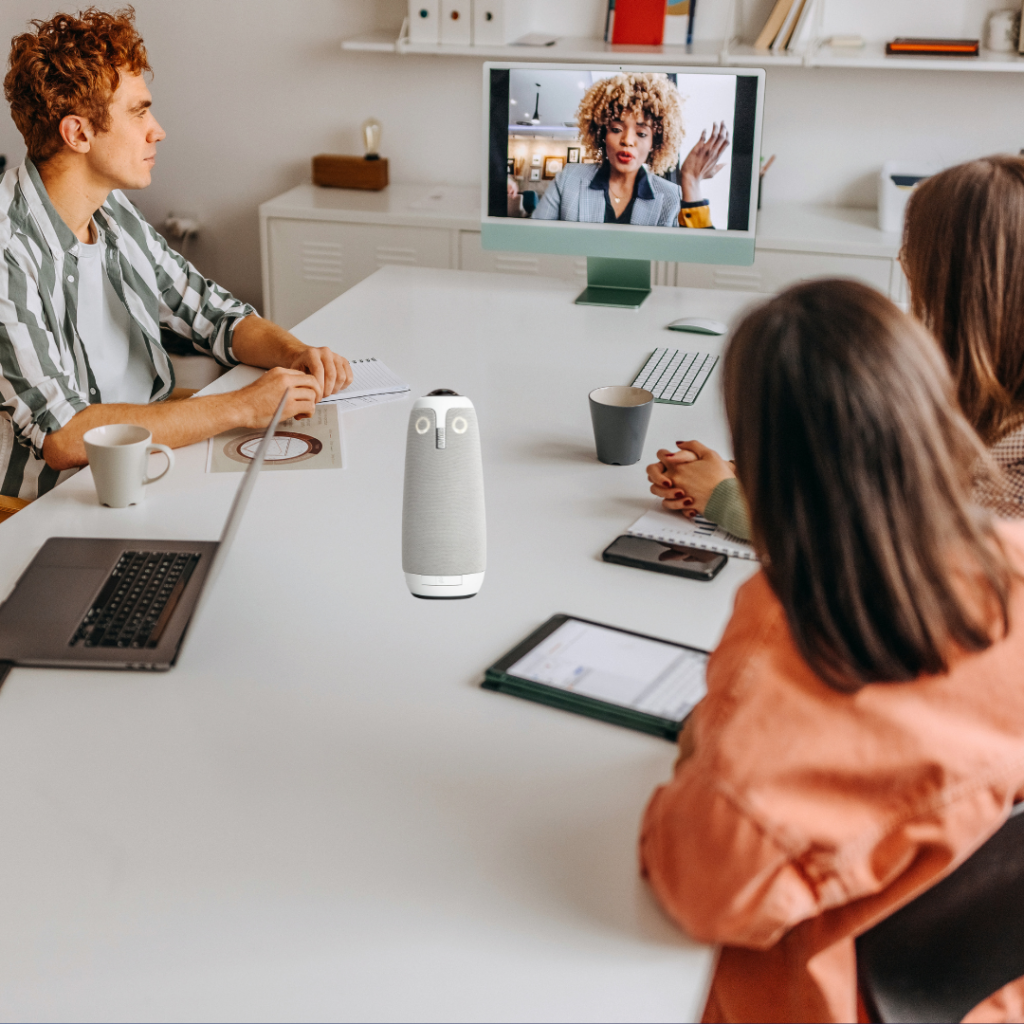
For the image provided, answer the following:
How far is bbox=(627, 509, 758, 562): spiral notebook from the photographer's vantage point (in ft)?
4.28

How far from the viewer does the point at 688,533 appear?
1.34 m

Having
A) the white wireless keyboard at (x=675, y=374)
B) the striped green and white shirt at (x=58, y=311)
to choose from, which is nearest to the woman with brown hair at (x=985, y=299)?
the white wireless keyboard at (x=675, y=374)

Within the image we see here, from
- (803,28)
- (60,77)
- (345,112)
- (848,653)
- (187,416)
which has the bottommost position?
(187,416)

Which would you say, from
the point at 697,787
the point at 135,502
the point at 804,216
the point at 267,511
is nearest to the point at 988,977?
the point at 697,787

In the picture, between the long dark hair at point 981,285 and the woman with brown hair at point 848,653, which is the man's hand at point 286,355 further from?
the woman with brown hair at point 848,653

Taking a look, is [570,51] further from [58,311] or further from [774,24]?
[58,311]

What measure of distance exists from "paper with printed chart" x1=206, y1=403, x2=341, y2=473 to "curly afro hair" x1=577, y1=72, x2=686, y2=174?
84 cm

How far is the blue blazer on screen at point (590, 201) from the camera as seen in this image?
212 centimetres

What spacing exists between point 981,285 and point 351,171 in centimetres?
264

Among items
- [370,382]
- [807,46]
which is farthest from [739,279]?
[370,382]

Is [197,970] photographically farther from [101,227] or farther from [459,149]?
[459,149]

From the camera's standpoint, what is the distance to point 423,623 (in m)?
1.15

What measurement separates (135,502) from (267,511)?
172mm

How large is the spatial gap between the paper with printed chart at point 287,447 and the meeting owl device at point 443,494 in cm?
46
